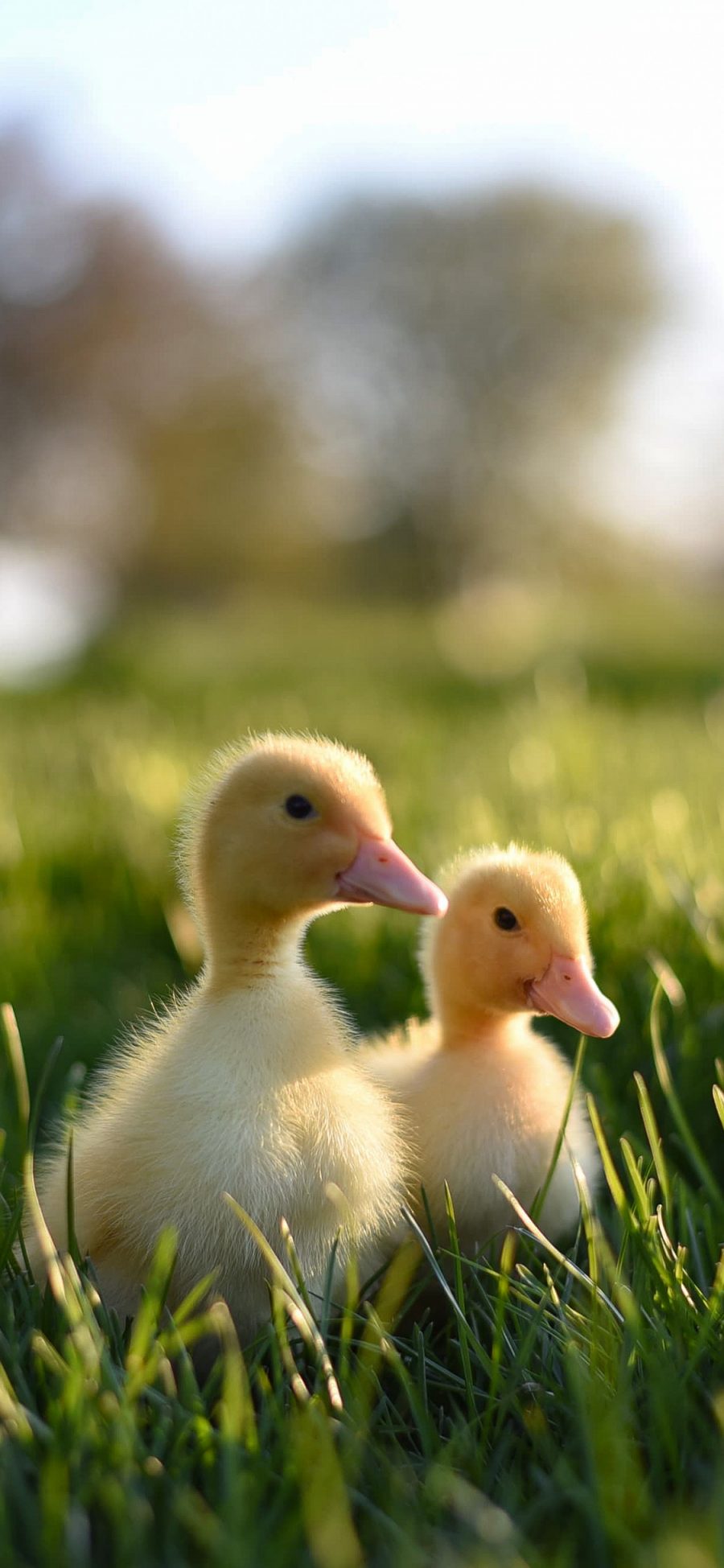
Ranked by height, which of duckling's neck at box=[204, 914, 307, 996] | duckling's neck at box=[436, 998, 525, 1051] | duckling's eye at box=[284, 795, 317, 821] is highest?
duckling's eye at box=[284, 795, 317, 821]

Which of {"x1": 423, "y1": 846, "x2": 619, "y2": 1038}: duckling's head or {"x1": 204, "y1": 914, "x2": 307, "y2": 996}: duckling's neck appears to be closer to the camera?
{"x1": 204, "y1": 914, "x2": 307, "y2": 996}: duckling's neck

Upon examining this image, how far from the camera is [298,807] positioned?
1611mm

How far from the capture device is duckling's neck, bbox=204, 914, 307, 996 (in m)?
1.66

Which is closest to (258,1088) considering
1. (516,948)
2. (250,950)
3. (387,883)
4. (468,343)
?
(250,950)

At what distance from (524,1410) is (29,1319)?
1.82ft

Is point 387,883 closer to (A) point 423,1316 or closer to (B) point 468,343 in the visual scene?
(A) point 423,1316

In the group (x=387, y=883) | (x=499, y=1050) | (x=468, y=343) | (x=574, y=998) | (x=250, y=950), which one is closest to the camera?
(x=387, y=883)

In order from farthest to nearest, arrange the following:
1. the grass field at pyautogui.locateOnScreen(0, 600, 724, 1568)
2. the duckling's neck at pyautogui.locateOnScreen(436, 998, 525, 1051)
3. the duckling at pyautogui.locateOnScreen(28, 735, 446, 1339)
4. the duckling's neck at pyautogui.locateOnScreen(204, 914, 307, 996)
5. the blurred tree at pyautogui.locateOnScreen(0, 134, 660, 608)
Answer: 1. the blurred tree at pyautogui.locateOnScreen(0, 134, 660, 608)
2. the duckling's neck at pyautogui.locateOnScreen(436, 998, 525, 1051)
3. the duckling's neck at pyautogui.locateOnScreen(204, 914, 307, 996)
4. the duckling at pyautogui.locateOnScreen(28, 735, 446, 1339)
5. the grass field at pyautogui.locateOnScreen(0, 600, 724, 1568)

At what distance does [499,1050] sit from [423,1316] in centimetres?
45

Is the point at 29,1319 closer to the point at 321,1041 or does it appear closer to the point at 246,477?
the point at 321,1041

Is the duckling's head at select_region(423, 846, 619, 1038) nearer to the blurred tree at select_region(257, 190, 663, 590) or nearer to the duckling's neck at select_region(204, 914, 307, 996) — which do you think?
the duckling's neck at select_region(204, 914, 307, 996)

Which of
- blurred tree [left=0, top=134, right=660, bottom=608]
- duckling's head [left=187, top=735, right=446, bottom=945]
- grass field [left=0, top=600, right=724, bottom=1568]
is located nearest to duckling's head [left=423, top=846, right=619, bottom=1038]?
grass field [left=0, top=600, right=724, bottom=1568]

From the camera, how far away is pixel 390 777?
489 centimetres

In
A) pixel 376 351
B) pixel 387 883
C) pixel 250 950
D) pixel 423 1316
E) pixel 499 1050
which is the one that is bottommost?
pixel 423 1316
